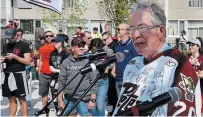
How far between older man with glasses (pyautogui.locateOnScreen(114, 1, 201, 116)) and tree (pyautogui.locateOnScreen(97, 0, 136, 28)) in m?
19.2

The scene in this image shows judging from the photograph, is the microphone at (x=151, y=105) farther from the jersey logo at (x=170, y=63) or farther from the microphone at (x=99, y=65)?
the microphone at (x=99, y=65)

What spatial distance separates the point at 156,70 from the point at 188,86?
8.1 inches

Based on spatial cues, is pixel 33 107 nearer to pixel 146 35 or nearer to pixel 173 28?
pixel 146 35

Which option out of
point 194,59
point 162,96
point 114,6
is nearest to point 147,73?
point 162,96

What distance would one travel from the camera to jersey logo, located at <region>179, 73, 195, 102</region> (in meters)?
1.94

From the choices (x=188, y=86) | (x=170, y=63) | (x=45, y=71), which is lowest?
(x=45, y=71)

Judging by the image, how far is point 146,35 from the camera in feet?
6.89

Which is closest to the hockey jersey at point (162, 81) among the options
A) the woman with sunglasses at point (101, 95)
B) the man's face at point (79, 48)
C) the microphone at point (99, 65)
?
the microphone at point (99, 65)

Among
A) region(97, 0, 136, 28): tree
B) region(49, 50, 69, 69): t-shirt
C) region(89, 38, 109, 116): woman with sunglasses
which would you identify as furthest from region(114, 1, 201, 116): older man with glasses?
region(97, 0, 136, 28): tree

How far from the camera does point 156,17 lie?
83.5 inches

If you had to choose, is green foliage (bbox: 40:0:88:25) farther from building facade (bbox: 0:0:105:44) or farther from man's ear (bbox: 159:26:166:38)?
man's ear (bbox: 159:26:166:38)

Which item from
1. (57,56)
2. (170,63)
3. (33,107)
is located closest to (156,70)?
(170,63)

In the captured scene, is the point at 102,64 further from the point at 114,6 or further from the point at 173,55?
the point at 114,6

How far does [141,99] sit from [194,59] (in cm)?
413
